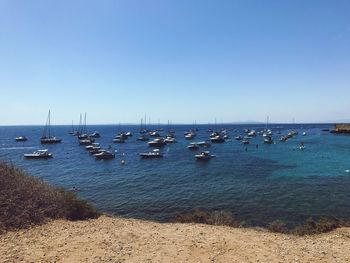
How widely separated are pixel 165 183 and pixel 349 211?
69.9ft

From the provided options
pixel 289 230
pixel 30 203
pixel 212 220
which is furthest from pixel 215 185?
Answer: pixel 30 203

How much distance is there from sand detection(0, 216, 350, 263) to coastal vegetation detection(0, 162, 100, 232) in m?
0.82

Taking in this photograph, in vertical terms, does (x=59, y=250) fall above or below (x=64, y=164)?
above

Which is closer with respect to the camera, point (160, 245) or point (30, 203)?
point (160, 245)

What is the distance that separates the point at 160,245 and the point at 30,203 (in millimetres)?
7335

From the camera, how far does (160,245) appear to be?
12.5 m

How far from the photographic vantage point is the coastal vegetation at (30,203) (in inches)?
557

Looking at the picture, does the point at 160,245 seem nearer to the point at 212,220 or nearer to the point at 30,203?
the point at 212,220

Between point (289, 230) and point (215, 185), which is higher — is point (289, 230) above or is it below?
above

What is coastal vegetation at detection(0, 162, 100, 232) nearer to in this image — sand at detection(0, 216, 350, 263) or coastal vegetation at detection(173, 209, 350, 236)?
sand at detection(0, 216, 350, 263)

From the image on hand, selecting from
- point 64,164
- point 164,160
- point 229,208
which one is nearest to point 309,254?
point 229,208

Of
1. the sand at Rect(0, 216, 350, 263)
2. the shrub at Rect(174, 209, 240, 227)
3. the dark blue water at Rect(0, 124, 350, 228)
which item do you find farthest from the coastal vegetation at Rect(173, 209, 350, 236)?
the dark blue water at Rect(0, 124, 350, 228)

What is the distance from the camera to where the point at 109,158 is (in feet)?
213

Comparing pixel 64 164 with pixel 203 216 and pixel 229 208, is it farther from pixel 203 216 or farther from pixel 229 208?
pixel 203 216
